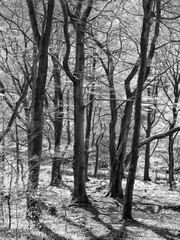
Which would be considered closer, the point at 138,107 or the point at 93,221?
the point at 138,107

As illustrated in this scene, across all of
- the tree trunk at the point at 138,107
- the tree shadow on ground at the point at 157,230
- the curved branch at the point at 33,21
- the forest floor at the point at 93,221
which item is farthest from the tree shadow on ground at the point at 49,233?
the curved branch at the point at 33,21

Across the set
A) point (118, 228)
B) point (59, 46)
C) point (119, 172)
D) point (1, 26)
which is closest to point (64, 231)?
point (118, 228)

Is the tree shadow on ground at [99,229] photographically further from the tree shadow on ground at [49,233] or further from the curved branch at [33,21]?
the curved branch at [33,21]

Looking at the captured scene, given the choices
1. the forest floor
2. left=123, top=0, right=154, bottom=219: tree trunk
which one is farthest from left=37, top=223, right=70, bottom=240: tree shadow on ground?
left=123, top=0, right=154, bottom=219: tree trunk

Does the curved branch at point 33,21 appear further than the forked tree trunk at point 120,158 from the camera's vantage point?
No

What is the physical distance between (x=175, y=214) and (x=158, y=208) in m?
0.97

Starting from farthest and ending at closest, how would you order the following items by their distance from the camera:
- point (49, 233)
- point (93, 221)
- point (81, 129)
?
point (81, 129) < point (93, 221) < point (49, 233)

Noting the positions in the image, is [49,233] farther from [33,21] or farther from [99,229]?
[33,21]

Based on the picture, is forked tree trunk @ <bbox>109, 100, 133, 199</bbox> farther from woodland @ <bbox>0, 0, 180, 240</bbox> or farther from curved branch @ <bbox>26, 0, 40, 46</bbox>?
curved branch @ <bbox>26, 0, 40, 46</bbox>

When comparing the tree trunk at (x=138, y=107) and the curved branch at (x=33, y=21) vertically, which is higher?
the curved branch at (x=33, y=21)

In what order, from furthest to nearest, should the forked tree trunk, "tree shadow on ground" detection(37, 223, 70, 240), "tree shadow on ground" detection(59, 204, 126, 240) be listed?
the forked tree trunk → "tree shadow on ground" detection(59, 204, 126, 240) → "tree shadow on ground" detection(37, 223, 70, 240)

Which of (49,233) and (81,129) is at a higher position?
(81,129)

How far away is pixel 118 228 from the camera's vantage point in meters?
7.07

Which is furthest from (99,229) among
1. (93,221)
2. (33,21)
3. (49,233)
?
(33,21)
